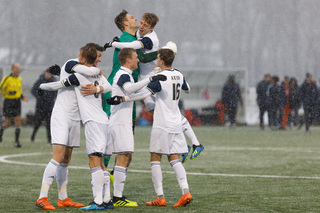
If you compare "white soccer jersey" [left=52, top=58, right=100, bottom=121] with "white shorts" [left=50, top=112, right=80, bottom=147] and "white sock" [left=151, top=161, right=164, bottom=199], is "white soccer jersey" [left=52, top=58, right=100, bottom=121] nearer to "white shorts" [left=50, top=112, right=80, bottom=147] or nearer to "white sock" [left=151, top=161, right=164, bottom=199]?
"white shorts" [left=50, top=112, right=80, bottom=147]

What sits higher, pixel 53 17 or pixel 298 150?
pixel 53 17

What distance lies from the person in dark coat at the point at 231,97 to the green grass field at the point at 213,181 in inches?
491

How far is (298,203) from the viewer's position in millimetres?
7469

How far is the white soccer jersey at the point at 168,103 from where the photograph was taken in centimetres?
754

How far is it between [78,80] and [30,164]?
532 centimetres

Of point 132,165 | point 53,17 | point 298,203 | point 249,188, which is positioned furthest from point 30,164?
point 53,17

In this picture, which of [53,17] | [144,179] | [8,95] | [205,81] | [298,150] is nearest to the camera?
[144,179]

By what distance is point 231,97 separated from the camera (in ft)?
93.0

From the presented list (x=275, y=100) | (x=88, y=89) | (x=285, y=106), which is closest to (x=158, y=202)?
(x=88, y=89)

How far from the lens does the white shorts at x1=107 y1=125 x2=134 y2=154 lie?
7383 millimetres

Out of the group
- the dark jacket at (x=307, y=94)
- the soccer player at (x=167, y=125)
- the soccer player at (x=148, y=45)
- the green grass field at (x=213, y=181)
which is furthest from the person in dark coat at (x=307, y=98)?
the soccer player at (x=167, y=125)

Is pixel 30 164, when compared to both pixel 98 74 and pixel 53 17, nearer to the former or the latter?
pixel 98 74

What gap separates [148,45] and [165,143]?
1.41 m

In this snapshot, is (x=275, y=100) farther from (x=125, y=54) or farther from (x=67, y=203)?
(x=67, y=203)
